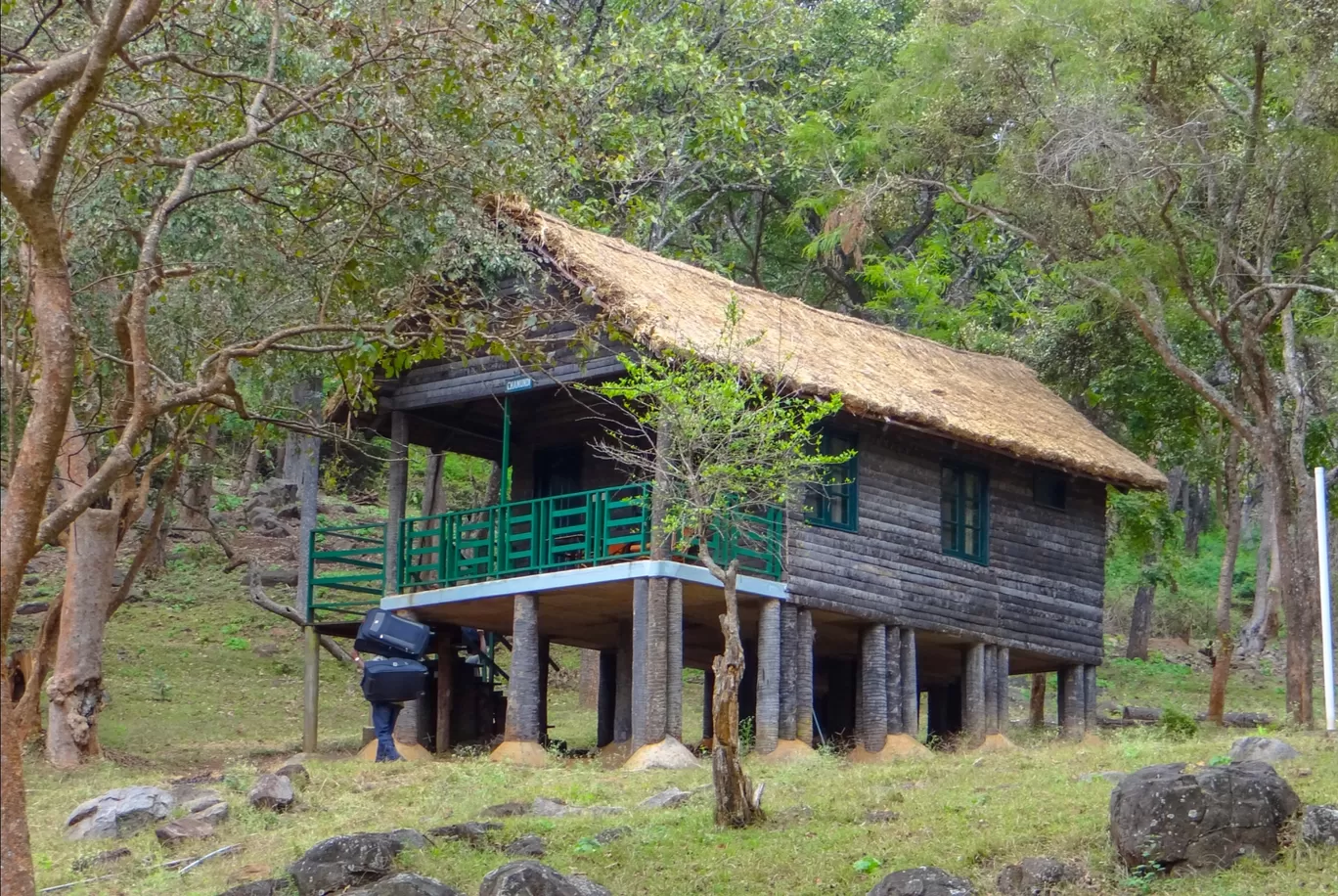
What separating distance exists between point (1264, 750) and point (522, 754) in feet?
26.0

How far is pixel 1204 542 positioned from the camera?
5000 cm

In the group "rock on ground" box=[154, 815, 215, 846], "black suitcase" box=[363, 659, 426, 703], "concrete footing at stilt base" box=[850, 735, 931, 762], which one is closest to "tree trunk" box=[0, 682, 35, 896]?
"rock on ground" box=[154, 815, 215, 846]

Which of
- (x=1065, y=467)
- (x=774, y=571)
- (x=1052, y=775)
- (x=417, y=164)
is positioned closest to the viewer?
(x=417, y=164)

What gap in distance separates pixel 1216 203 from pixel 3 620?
1625 centimetres

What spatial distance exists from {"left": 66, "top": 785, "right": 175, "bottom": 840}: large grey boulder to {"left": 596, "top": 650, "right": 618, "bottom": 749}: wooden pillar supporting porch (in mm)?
8070

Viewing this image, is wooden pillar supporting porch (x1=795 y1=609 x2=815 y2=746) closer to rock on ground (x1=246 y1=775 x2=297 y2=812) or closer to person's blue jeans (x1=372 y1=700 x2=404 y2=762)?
person's blue jeans (x1=372 y1=700 x2=404 y2=762)

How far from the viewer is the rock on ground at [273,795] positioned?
16.3 metres

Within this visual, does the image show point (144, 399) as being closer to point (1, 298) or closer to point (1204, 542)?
point (1, 298)

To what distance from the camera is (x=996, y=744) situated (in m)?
22.2

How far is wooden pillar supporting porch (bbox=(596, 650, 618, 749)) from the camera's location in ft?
78.4

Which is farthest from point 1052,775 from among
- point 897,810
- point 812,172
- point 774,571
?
point 812,172

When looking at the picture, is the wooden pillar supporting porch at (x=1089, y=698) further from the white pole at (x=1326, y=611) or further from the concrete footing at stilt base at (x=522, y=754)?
the concrete footing at stilt base at (x=522, y=754)

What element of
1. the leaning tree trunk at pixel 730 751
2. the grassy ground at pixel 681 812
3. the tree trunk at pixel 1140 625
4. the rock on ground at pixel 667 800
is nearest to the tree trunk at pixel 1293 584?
the grassy ground at pixel 681 812

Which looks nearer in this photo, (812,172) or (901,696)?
(901,696)
